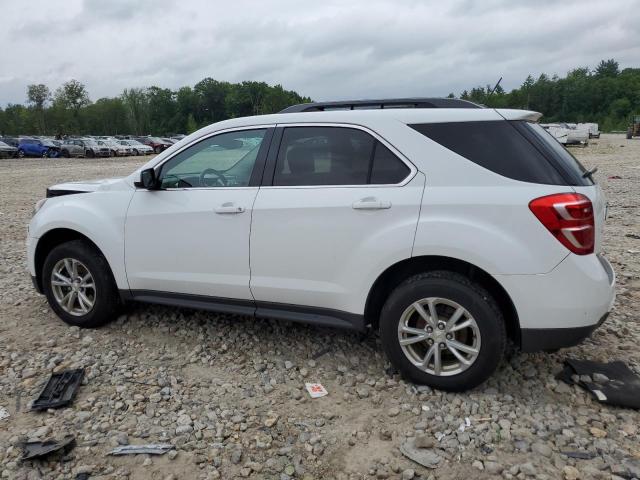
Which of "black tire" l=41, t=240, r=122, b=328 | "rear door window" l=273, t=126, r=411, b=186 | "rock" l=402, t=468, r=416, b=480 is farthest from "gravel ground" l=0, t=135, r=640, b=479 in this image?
"rear door window" l=273, t=126, r=411, b=186

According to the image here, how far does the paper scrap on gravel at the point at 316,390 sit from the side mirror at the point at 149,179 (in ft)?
6.29

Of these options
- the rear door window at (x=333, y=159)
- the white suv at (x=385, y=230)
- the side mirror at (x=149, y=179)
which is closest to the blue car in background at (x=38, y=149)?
the white suv at (x=385, y=230)

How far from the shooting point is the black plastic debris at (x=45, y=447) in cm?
282

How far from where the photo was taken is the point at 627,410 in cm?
320

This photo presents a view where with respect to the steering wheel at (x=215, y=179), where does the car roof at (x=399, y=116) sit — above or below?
above

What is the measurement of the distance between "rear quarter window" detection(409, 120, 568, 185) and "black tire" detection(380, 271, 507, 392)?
28.1 inches

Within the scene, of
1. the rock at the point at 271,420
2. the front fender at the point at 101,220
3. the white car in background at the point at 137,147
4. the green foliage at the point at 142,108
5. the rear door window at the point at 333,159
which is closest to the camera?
the rock at the point at 271,420

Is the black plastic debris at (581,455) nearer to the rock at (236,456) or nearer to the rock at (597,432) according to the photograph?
the rock at (597,432)

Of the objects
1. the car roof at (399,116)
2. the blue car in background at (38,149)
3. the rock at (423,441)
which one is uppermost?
the car roof at (399,116)

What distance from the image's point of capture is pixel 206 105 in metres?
118

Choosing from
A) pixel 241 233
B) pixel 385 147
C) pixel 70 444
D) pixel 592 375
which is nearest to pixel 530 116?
pixel 385 147

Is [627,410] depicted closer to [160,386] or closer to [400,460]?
[400,460]

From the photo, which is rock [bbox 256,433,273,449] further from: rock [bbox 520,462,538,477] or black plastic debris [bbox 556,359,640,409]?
black plastic debris [bbox 556,359,640,409]

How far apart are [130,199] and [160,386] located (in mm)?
1516
